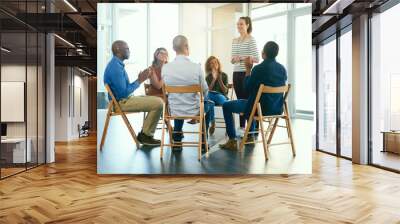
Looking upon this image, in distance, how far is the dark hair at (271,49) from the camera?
5.41 m

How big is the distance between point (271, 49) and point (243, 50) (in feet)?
1.25

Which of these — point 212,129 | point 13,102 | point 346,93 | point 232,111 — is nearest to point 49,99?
point 13,102

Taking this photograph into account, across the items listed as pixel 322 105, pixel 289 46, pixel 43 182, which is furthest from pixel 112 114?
pixel 322 105

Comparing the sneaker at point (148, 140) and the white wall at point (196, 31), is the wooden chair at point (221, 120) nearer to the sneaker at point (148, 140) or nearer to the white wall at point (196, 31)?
the white wall at point (196, 31)

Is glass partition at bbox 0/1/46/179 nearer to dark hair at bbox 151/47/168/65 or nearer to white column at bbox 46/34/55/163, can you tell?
white column at bbox 46/34/55/163

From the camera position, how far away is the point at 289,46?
544 cm

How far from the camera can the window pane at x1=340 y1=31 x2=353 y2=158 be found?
7.75m

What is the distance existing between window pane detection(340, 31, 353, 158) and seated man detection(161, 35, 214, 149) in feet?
11.9

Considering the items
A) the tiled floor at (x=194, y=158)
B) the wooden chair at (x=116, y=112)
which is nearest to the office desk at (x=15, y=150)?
the tiled floor at (x=194, y=158)

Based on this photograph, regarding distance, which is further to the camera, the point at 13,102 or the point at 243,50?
the point at 13,102

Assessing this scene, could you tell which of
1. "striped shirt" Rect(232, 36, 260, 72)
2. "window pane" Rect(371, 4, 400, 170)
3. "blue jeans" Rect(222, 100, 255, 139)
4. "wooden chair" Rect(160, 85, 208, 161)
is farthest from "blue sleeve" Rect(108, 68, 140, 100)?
"window pane" Rect(371, 4, 400, 170)

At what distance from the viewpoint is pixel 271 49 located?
5.41 m

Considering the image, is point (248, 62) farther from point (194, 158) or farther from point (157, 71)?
point (194, 158)

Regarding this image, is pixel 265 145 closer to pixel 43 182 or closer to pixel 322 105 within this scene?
pixel 43 182
